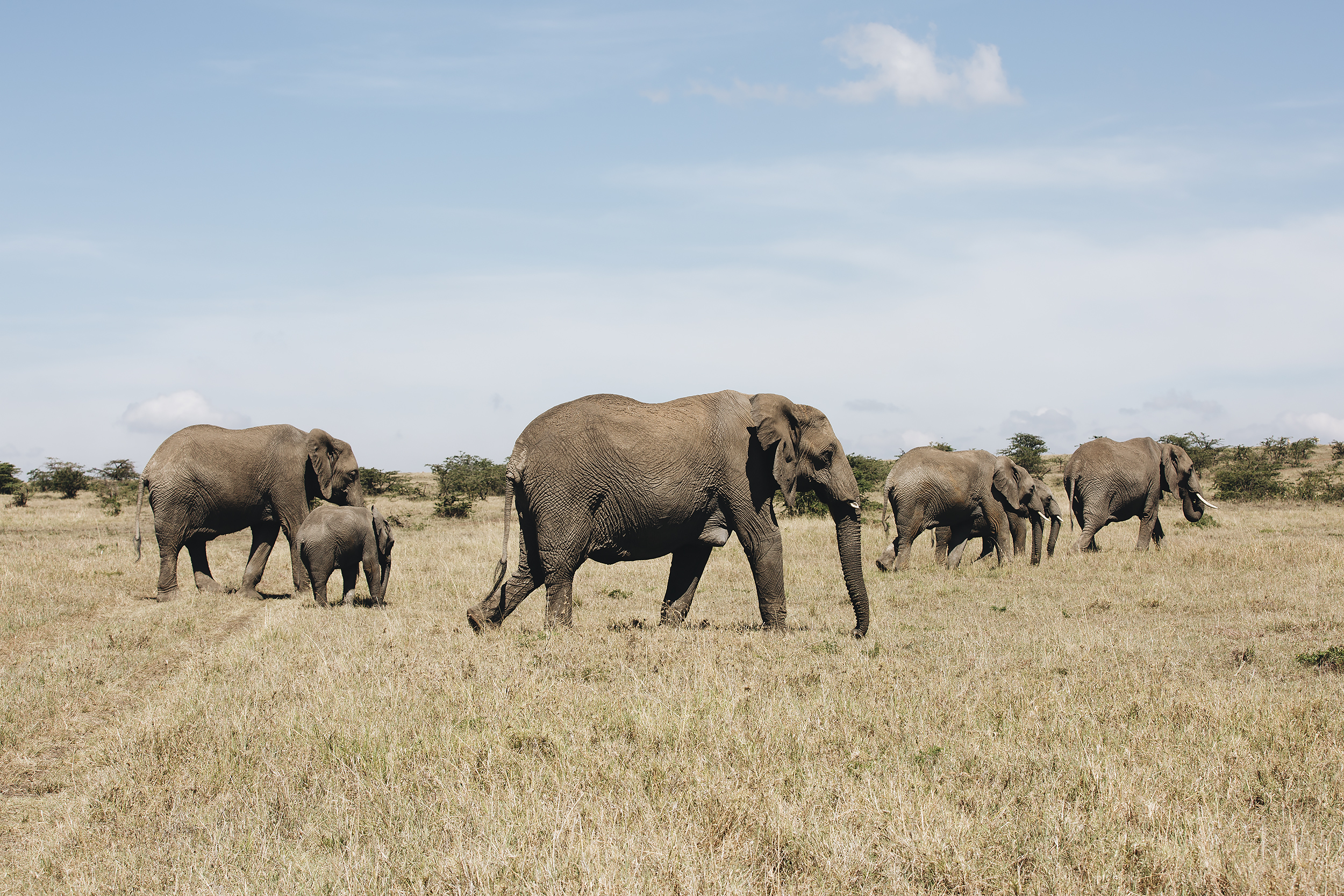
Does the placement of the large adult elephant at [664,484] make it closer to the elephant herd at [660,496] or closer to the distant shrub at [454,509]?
the elephant herd at [660,496]

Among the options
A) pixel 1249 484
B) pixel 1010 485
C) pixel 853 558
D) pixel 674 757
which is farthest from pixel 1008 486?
pixel 1249 484

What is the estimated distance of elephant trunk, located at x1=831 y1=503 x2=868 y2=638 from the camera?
10883 mm

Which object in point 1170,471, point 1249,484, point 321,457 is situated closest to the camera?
point 321,457

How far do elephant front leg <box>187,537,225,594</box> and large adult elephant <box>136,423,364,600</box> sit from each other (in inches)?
0.7

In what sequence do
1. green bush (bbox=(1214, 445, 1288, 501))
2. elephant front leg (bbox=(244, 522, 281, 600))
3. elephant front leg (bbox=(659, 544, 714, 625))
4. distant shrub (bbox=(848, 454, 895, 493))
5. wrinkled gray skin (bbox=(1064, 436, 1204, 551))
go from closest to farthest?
1. elephant front leg (bbox=(659, 544, 714, 625))
2. elephant front leg (bbox=(244, 522, 281, 600))
3. wrinkled gray skin (bbox=(1064, 436, 1204, 551))
4. green bush (bbox=(1214, 445, 1288, 501))
5. distant shrub (bbox=(848, 454, 895, 493))

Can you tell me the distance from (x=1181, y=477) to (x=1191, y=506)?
1854mm

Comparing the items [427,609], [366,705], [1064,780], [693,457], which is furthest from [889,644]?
[427,609]

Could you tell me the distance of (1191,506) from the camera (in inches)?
970

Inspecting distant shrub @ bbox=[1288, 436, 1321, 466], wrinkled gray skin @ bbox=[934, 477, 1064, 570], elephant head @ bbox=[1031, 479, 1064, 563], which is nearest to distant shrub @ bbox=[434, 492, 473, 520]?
wrinkled gray skin @ bbox=[934, 477, 1064, 570]

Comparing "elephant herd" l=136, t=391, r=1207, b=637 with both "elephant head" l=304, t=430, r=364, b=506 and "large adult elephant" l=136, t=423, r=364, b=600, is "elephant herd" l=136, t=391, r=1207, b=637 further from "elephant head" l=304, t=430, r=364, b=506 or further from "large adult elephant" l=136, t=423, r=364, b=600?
"elephant head" l=304, t=430, r=364, b=506

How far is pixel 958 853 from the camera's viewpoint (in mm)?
4398

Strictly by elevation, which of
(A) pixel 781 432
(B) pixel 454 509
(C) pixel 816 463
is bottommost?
(B) pixel 454 509

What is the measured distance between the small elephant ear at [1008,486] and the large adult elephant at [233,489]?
1348 cm

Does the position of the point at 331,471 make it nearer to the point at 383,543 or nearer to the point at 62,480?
the point at 383,543
